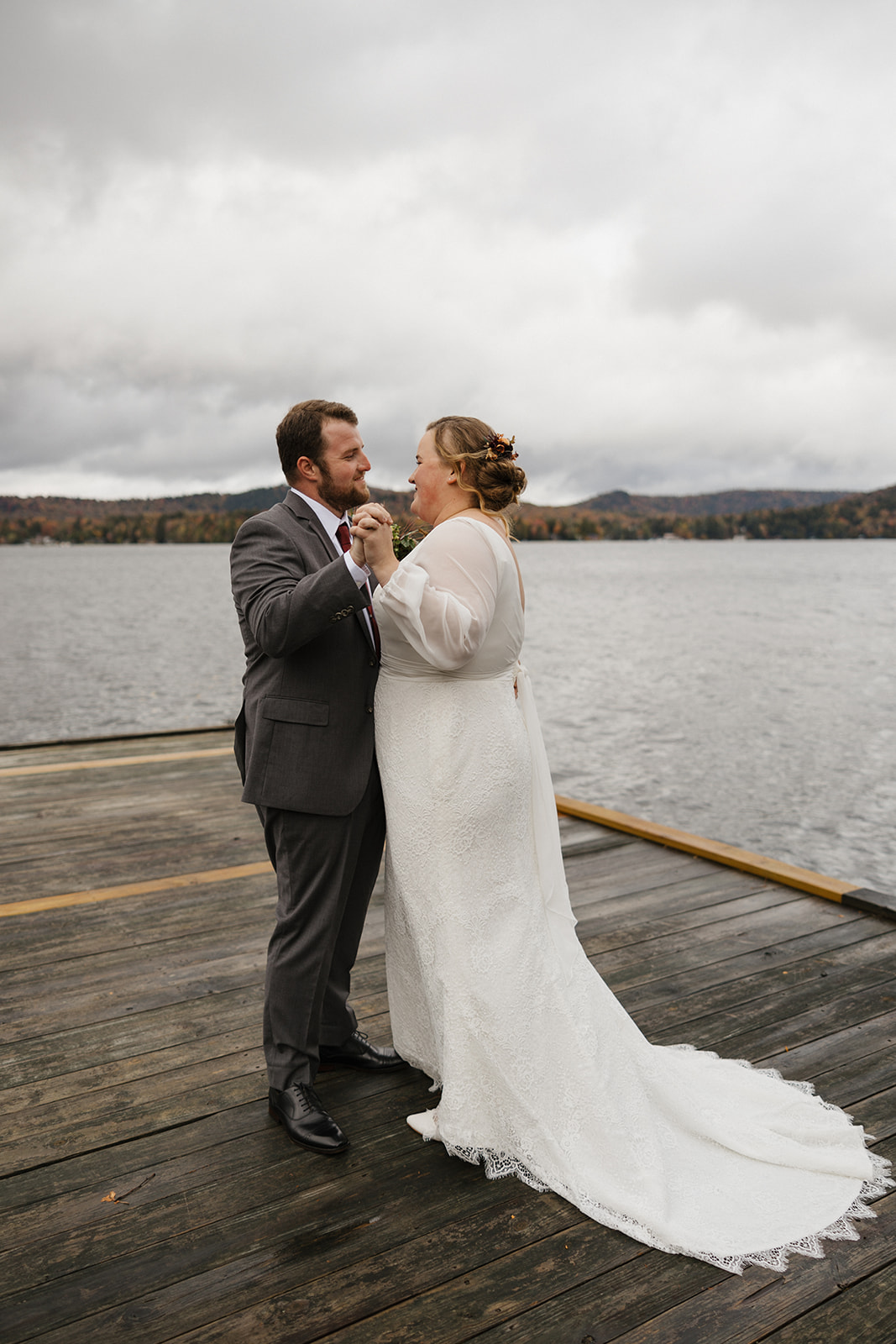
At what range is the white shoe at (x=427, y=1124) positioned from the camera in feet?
8.28

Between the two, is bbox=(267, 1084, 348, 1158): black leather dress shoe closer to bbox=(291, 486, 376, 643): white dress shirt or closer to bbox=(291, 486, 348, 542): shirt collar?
bbox=(291, 486, 376, 643): white dress shirt

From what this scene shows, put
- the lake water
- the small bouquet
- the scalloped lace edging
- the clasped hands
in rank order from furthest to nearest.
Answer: the lake water
the small bouquet
the clasped hands
the scalloped lace edging

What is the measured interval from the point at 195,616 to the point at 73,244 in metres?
48.3

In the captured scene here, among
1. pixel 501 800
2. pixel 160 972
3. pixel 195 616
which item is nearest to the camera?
pixel 501 800

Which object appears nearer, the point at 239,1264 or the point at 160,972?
the point at 239,1264

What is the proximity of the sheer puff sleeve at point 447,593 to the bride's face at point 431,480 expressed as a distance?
0.13 m

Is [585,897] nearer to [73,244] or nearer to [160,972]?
[160,972]

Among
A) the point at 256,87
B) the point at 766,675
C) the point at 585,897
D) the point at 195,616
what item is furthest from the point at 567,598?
the point at 585,897

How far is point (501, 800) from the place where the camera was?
2574mm

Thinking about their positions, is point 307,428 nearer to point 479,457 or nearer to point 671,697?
point 479,457

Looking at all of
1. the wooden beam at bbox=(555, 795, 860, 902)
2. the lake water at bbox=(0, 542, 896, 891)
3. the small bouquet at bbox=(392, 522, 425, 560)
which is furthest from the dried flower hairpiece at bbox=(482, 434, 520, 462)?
the lake water at bbox=(0, 542, 896, 891)

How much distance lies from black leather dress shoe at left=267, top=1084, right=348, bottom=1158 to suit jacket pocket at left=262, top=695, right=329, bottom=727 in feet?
3.45

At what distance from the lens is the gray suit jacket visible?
2.50 m

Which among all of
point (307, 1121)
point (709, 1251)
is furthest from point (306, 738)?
point (709, 1251)
